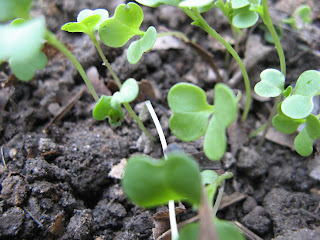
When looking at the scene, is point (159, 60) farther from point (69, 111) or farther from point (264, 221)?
point (264, 221)

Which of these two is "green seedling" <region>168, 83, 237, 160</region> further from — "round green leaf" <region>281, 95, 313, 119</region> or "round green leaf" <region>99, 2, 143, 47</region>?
"round green leaf" <region>99, 2, 143, 47</region>

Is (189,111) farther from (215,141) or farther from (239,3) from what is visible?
(239,3)

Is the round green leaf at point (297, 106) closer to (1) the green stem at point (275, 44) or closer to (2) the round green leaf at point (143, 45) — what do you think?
(1) the green stem at point (275, 44)

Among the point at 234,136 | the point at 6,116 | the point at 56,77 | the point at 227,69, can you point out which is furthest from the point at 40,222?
the point at 227,69

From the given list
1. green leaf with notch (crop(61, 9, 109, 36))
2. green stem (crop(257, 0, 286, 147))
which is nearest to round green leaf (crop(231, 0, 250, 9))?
green stem (crop(257, 0, 286, 147))

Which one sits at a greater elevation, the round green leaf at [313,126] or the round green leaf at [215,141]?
the round green leaf at [215,141]

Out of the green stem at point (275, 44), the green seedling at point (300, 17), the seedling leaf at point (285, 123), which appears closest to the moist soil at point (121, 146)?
the green seedling at point (300, 17)
